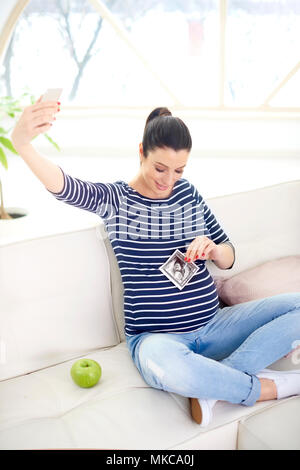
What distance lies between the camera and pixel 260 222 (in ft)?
6.76

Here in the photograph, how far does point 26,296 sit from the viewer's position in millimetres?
1649

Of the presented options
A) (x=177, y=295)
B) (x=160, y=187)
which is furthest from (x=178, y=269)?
(x=160, y=187)

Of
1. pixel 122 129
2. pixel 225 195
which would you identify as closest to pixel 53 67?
pixel 122 129

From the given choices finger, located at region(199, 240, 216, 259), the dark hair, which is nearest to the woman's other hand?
finger, located at region(199, 240, 216, 259)

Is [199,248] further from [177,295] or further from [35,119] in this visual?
[35,119]

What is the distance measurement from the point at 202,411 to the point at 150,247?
555 millimetres

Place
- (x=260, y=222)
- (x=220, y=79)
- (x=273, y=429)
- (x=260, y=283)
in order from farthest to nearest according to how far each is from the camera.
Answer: (x=220, y=79) < (x=260, y=222) < (x=260, y=283) < (x=273, y=429)

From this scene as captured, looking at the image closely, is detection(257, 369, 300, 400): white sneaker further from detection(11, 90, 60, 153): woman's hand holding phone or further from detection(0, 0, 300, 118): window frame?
detection(0, 0, 300, 118): window frame

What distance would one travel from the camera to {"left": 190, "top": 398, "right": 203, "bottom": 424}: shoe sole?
1.44 meters

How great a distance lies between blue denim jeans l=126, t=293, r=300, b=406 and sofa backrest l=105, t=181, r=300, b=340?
0.28 metres

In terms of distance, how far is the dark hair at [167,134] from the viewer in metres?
1.67

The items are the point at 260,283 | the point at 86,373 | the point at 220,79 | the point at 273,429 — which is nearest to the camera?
the point at 273,429

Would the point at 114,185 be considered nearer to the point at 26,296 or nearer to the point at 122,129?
the point at 26,296
